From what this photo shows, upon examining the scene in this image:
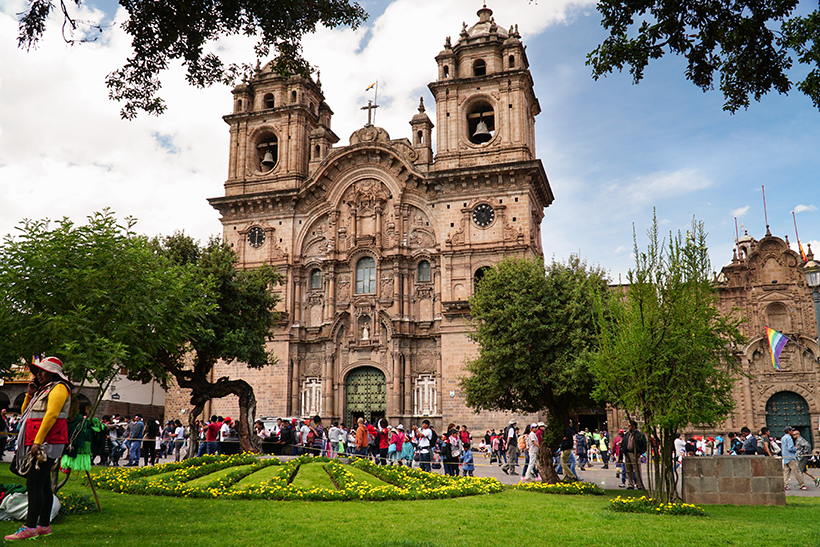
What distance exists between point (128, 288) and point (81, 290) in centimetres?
72

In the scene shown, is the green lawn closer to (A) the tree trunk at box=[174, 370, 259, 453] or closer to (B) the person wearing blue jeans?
(A) the tree trunk at box=[174, 370, 259, 453]

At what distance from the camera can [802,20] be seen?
7633mm

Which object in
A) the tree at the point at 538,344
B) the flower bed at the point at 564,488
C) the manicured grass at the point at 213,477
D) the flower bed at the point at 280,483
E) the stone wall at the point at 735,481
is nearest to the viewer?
the flower bed at the point at 280,483

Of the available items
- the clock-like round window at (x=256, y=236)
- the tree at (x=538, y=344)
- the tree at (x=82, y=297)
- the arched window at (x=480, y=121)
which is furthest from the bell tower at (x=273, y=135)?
the tree at (x=82, y=297)

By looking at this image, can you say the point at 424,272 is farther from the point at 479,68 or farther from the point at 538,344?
the point at 538,344

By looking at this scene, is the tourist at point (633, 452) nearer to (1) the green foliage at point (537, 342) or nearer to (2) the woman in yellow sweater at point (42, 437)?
(1) the green foliage at point (537, 342)

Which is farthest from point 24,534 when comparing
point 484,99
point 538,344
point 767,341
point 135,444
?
point 767,341

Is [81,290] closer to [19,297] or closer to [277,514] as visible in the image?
[19,297]

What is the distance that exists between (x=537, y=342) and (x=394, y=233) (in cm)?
1759

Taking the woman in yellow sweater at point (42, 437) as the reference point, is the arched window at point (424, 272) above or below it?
above

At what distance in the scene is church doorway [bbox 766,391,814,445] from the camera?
35.0 meters

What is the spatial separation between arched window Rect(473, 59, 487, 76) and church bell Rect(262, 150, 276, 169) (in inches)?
513

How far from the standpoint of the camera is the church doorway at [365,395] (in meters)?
35.2

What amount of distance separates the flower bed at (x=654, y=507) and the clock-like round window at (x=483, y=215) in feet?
75.5
